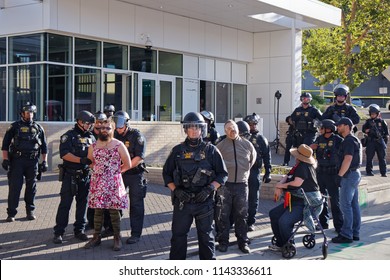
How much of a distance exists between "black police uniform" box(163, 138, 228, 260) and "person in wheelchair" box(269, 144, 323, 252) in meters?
1.69

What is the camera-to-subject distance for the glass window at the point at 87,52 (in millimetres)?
17422

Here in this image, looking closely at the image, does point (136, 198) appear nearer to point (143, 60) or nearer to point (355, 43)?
point (143, 60)

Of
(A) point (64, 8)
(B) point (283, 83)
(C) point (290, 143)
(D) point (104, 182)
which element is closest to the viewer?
(D) point (104, 182)

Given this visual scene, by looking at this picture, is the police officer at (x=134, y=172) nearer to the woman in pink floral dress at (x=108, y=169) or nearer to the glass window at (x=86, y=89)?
the woman in pink floral dress at (x=108, y=169)

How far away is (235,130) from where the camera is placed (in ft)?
24.5

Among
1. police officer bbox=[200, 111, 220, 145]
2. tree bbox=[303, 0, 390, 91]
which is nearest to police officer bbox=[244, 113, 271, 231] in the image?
police officer bbox=[200, 111, 220, 145]

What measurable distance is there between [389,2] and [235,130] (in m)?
20.5

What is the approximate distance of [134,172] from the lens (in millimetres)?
7754

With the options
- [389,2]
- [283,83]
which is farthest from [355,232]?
[389,2]

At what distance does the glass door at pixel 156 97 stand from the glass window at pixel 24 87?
4.32 meters

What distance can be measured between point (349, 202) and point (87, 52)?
1184 cm

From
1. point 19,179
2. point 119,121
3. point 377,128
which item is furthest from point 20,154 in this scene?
point 377,128

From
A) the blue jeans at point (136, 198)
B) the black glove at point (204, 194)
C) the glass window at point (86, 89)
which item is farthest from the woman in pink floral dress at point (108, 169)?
the glass window at point (86, 89)

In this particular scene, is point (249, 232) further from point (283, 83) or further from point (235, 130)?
point (283, 83)
